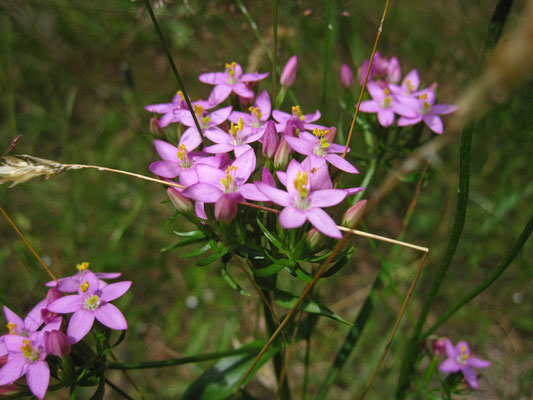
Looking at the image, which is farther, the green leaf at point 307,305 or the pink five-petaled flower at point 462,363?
the pink five-petaled flower at point 462,363

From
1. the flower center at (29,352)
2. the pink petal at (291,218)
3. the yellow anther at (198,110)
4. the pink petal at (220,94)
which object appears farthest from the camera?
the pink petal at (220,94)

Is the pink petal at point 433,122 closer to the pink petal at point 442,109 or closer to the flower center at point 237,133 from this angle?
the pink petal at point 442,109

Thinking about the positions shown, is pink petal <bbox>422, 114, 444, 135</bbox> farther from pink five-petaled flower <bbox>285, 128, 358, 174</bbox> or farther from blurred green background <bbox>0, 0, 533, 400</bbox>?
pink five-petaled flower <bbox>285, 128, 358, 174</bbox>

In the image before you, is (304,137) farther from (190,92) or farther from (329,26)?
(190,92)

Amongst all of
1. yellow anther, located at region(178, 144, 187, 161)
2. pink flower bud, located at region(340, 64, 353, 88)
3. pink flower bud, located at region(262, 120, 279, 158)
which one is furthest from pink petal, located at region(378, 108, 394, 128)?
yellow anther, located at region(178, 144, 187, 161)

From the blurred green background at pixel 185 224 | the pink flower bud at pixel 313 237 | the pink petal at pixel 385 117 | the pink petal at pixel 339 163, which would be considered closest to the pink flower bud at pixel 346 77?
the pink petal at pixel 385 117


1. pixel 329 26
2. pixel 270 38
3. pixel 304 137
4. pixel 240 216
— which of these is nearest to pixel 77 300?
pixel 240 216

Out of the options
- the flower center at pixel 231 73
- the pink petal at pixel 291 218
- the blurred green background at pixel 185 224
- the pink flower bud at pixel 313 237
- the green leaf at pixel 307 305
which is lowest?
the blurred green background at pixel 185 224
